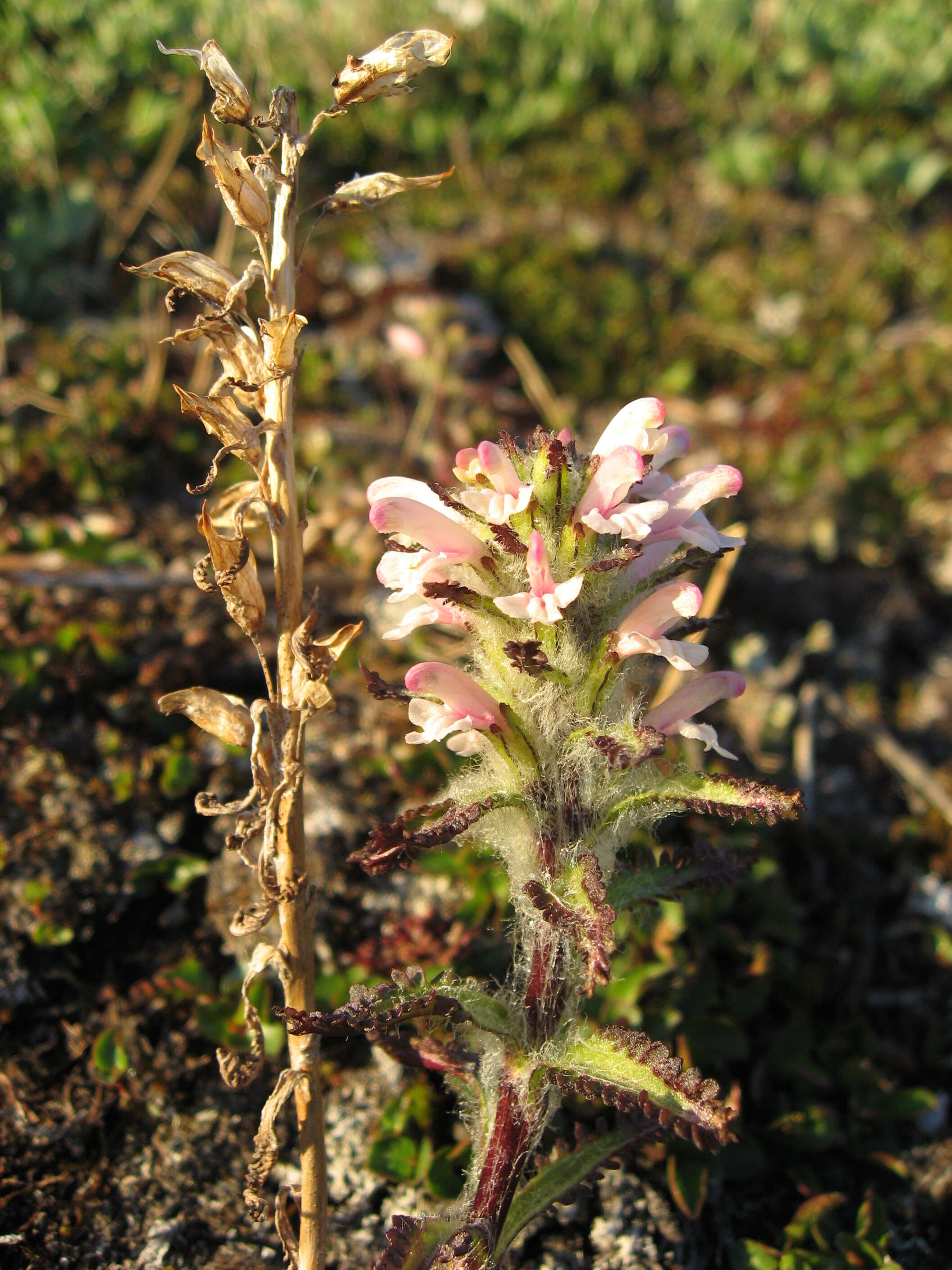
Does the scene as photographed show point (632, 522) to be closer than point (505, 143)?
Yes

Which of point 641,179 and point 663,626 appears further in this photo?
point 641,179

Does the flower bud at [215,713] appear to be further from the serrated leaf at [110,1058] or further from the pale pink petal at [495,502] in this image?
the serrated leaf at [110,1058]

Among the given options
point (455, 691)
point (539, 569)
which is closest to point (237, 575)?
point (455, 691)

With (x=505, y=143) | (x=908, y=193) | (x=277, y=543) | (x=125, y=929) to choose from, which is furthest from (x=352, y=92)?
(x=908, y=193)

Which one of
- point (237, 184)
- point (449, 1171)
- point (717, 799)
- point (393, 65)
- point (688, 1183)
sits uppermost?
point (393, 65)

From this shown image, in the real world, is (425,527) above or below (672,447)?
below

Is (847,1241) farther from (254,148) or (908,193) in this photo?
(908,193)

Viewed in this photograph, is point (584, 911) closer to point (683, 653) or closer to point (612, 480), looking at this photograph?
point (683, 653)
